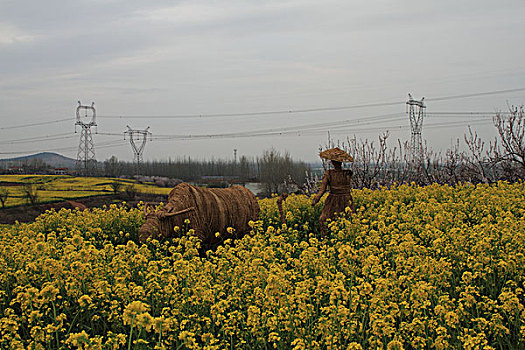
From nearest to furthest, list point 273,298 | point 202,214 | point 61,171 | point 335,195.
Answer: point 273,298 → point 202,214 → point 335,195 → point 61,171

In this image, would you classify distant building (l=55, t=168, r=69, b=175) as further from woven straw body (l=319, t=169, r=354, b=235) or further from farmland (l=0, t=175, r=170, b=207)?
woven straw body (l=319, t=169, r=354, b=235)

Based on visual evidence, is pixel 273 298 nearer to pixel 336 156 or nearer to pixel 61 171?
pixel 336 156

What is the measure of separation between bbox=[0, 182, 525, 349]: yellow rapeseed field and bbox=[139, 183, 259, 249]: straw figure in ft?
5.79

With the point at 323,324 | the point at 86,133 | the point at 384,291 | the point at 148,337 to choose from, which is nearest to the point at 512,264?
the point at 384,291

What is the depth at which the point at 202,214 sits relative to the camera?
8773mm

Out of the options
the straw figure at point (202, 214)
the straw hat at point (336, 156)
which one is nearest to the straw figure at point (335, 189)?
the straw hat at point (336, 156)

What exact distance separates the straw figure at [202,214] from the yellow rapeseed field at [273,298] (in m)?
1.76

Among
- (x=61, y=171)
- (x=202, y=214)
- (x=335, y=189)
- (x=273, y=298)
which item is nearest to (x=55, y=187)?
(x=61, y=171)

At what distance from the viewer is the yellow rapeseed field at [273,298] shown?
13.4ft

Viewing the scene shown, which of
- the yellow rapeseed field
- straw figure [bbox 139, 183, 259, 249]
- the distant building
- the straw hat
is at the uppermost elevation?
the distant building

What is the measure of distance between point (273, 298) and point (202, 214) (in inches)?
177

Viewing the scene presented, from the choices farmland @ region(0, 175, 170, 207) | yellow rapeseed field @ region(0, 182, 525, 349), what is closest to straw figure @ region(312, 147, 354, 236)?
yellow rapeseed field @ region(0, 182, 525, 349)

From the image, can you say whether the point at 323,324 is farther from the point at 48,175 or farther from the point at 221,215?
the point at 48,175

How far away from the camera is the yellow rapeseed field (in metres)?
4.08
